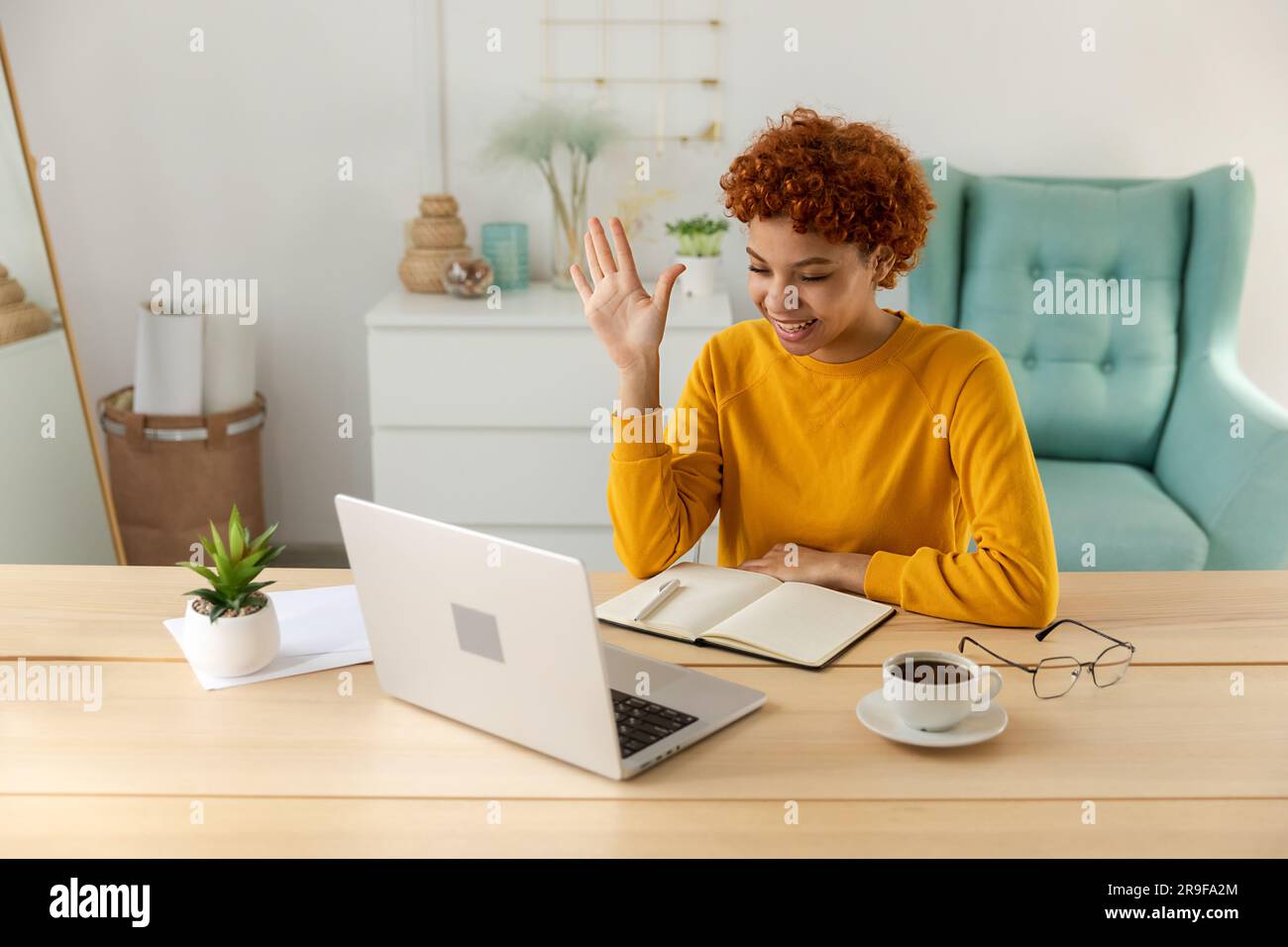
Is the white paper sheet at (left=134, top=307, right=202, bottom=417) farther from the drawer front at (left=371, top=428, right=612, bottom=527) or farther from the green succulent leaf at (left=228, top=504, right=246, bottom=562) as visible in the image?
the green succulent leaf at (left=228, top=504, right=246, bottom=562)

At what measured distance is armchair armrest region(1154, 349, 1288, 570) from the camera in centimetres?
255

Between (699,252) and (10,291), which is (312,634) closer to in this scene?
(10,291)

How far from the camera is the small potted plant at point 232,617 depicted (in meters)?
1.37

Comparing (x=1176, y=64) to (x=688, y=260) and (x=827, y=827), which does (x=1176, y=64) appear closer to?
(x=688, y=260)

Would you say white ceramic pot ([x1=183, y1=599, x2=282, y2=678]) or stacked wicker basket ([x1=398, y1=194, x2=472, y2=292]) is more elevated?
stacked wicker basket ([x1=398, y1=194, x2=472, y2=292])

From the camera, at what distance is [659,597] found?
156 centimetres

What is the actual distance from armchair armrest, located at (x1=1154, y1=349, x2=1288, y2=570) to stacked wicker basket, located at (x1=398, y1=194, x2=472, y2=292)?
1.87 meters

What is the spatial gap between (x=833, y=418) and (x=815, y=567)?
0.24m

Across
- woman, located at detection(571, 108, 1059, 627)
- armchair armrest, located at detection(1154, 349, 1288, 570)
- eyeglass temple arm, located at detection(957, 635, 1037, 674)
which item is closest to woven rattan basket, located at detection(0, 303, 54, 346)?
woman, located at detection(571, 108, 1059, 627)

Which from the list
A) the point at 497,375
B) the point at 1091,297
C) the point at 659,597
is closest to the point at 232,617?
the point at 659,597
